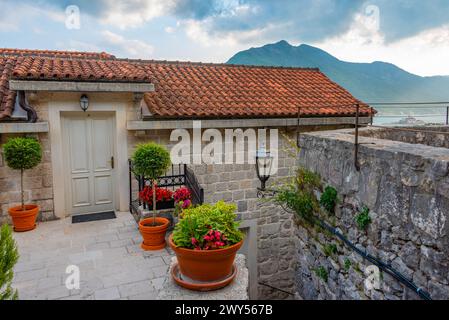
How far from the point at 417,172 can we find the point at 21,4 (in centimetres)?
971

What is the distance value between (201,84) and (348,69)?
352ft

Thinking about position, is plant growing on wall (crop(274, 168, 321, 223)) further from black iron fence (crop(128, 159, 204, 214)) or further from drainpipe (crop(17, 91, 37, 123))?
drainpipe (crop(17, 91, 37, 123))

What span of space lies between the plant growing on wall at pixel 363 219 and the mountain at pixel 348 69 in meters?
86.2

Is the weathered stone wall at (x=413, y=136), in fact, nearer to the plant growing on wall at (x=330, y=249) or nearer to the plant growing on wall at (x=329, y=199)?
the plant growing on wall at (x=329, y=199)

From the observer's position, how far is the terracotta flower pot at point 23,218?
6555 mm

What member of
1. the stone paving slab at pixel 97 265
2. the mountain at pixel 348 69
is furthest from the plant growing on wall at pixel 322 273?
the mountain at pixel 348 69

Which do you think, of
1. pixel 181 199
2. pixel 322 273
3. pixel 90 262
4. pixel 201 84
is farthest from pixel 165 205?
pixel 201 84

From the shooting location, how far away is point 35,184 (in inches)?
281

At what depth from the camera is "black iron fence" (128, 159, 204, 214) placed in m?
6.89

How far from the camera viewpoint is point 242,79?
10734 millimetres

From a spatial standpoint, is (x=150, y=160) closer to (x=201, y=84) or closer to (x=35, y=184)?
(x=35, y=184)

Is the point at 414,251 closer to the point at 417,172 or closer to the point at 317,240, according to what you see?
the point at 417,172
